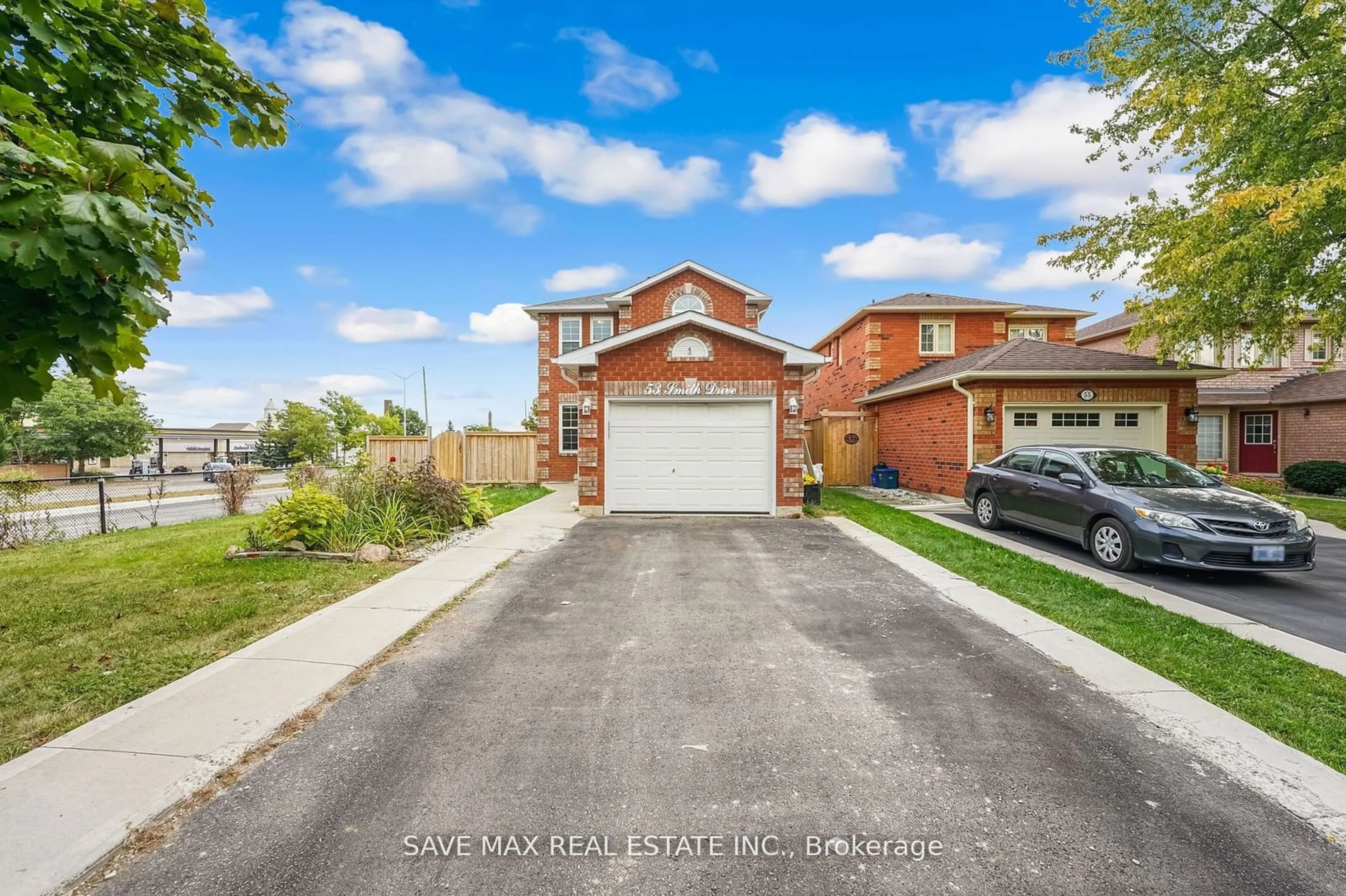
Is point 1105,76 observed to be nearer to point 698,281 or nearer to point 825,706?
point 698,281

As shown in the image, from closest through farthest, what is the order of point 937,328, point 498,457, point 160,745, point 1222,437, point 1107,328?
point 160,745, point 937,328, point 498,457, point 1222,437, point 1107,328

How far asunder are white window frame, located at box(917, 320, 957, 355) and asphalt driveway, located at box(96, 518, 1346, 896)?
15.8 metres

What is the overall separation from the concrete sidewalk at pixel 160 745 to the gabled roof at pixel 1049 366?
41.5 feet

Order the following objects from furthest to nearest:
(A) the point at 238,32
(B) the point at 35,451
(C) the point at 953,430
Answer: (B) the point at 35,451 → (C) the point at 953,430 → (A) the point at 238,32

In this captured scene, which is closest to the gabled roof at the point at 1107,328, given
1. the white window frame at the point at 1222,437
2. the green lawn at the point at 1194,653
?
the white window frame at the point at 1222,437

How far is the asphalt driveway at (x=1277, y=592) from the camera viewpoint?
206 inches

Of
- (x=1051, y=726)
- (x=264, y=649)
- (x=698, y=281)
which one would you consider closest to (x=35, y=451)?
(x=698, y=281)

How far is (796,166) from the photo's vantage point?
16016 millimetres

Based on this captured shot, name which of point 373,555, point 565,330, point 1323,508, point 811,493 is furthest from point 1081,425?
point 565,330

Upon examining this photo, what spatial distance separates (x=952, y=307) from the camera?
18500 mm

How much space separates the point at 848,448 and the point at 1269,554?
11.9m

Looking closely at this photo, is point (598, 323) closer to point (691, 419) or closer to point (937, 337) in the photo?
point (691, 419)

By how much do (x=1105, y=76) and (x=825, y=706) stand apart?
15.7 metres

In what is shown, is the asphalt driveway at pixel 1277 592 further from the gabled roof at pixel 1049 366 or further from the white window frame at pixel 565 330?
the white window frame at pixel 565 330
